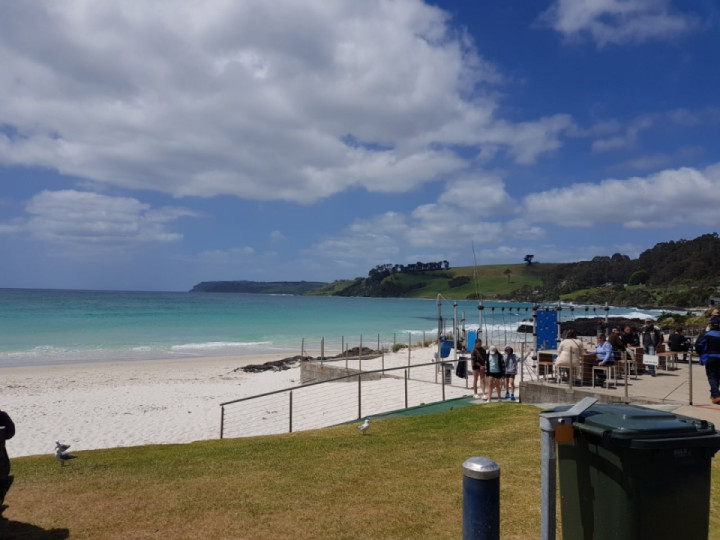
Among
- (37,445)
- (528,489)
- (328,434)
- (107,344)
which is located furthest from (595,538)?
(107,344)

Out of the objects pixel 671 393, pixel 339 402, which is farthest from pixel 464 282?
pixel 671 393

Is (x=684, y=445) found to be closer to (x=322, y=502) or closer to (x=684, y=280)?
(x=322, y=502)

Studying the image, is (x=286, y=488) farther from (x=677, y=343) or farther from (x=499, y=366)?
(x=677, y=343)

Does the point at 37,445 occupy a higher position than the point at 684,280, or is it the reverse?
the point at 684,280

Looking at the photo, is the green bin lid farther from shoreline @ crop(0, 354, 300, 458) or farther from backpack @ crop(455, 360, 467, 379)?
backpack @ crop(455, 360, 467, 379)

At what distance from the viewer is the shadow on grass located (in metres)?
4.82

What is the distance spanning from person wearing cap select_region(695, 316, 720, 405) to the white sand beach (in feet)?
20.6

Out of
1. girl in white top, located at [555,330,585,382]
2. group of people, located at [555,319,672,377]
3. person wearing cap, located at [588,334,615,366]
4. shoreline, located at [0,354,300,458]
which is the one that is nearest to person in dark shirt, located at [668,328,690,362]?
group of people, located at [555,319,672,377]

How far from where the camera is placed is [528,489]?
5.66 meters

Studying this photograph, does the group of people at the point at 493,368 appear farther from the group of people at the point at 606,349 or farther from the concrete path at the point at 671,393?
the group of people at the point at 606,349

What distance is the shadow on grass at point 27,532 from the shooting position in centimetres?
482

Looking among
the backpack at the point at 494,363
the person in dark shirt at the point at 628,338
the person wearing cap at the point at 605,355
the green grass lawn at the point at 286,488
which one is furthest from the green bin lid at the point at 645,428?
the person in dark shirt at the point at 628,338

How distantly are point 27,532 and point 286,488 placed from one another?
2.40m

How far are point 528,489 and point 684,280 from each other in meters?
114
